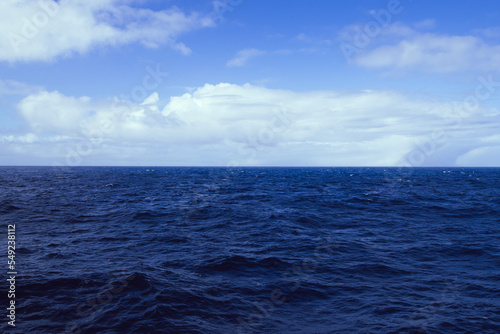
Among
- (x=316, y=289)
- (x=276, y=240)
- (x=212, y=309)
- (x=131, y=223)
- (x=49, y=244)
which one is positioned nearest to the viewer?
(x=212, y=309)

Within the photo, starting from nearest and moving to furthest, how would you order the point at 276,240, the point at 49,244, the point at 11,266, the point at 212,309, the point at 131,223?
the point at 212,309 → the point at 11,266 → the point at 49,244 → the point at 276,240 → the point at 131,223

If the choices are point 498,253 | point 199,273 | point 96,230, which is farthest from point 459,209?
point 96,230

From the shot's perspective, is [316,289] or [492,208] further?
[492,208]

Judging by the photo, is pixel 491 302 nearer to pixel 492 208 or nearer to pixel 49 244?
pixel 49 244

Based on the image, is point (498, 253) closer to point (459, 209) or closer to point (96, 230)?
point (459, 209)

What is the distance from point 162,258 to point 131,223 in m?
12.2

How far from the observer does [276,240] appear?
77.0 ft

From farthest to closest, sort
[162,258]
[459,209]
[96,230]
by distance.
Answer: [459,209] < [96,230] < [162,258]

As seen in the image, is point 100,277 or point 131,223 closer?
point 100,277

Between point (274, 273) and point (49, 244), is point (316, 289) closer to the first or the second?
point (274, 273)

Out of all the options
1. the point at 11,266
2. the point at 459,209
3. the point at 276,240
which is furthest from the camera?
the point at 459,209

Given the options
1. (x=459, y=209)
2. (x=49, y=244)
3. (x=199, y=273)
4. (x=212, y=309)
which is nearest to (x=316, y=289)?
(x=212, y=309)

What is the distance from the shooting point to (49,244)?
69.8 ft

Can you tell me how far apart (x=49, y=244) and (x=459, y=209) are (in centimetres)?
4299
